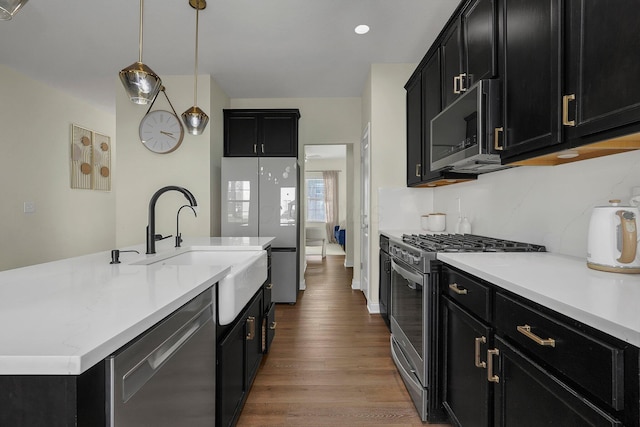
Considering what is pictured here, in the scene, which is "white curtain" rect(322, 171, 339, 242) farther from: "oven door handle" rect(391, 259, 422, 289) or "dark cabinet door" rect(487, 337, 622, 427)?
"dark cabinet door" rect(487, 337, 622, 427)

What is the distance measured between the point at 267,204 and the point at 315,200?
585 centimetres

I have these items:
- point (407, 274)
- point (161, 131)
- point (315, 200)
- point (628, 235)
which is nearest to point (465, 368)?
point (407, 274)

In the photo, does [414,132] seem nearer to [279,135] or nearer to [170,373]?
[279,135]

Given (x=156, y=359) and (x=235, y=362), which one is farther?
(x=235, y=362)

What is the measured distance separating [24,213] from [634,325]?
535cm

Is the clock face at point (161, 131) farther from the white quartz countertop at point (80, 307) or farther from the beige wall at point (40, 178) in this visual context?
the white quartz countertop at point (80, 307)

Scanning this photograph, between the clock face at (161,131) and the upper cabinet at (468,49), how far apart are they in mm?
3013

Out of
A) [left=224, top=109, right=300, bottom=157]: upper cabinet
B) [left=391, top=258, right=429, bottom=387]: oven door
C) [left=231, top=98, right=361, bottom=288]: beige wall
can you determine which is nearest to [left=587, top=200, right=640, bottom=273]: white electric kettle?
[left=391, top=258, right=429, bottom=387]: oven door

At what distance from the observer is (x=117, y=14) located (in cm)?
270

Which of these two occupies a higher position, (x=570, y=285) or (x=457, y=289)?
(x=570, y=285)

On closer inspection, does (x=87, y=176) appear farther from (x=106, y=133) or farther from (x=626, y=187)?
(x=626, y=187)

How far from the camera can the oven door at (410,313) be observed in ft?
5.94

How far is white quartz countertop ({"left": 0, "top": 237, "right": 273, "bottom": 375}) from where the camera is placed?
0.55 meters

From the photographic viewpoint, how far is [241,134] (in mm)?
4273
